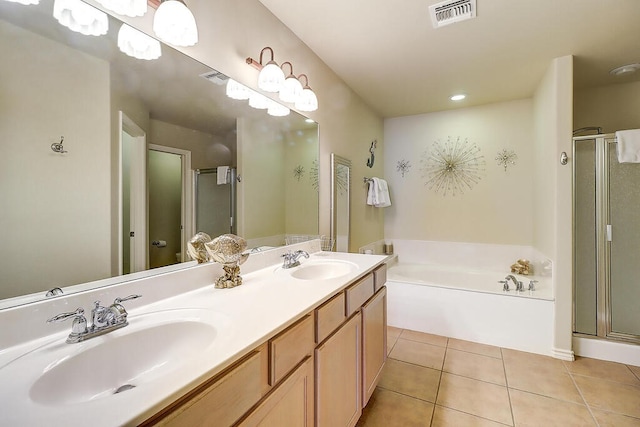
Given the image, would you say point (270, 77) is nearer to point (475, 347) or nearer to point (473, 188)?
point (475, 347)

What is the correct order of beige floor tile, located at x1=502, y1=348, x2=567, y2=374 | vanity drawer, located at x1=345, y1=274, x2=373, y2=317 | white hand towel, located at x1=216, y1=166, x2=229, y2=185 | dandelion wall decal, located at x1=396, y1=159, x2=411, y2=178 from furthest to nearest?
dandelion wall decal, located at x1=396, y1=159, x2=411, y2=178 → beige floor tile, located at x1=502, y1=348, x2=567, y2=374 → white hand towel, located at x1=216, y1=166, x2=229, y2=185 → vanity drawer, located at x1=345, y1=274, x2=373, y2=317

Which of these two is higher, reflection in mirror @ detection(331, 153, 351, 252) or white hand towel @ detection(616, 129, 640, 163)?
white hand towel @ detection(616, 129, 640, 163)

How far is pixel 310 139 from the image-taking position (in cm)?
221

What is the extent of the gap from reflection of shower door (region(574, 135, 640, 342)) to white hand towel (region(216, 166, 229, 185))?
2.77 meters

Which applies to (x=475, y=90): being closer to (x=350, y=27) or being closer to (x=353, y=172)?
(x=353, y=172)

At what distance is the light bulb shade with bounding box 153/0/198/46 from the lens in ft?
3.60

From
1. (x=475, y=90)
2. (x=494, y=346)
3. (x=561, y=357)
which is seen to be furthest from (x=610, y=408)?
(x=475, y=90)

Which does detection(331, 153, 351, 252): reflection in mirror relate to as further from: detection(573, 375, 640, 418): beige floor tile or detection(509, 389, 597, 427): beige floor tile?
detection(573, 375, 640, 418): beige floor tile

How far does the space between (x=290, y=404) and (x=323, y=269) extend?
3.11ft

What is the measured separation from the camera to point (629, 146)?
218cm

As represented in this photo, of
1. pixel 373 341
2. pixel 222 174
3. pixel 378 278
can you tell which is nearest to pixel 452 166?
pixel 378 278

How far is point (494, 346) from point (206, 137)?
9.31ft

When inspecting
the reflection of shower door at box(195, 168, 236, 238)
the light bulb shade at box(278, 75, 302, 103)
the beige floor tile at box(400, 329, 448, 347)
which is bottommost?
the beige floor tile at box(400, 329, 448, 347)

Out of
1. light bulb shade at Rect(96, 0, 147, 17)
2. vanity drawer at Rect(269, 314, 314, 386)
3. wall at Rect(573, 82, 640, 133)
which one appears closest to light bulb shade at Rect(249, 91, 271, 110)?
light bulb shade at Rect(96, 0, 147, 17)
